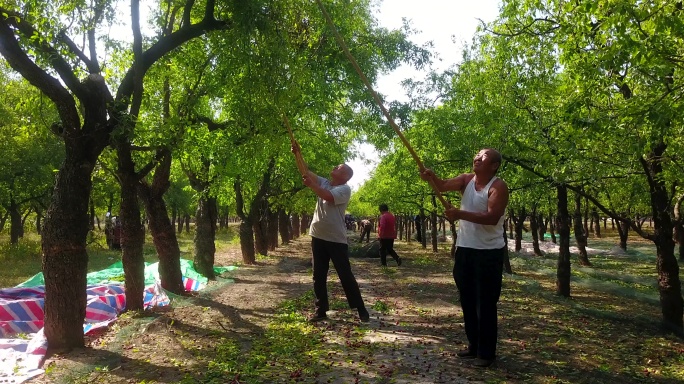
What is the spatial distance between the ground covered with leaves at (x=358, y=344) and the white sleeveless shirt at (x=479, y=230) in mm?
1254

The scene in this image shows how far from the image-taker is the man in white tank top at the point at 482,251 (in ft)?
15.8

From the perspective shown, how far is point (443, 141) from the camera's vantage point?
13.5 metres

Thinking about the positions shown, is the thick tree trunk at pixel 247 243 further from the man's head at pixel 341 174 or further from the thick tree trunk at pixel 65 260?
the thick tree trunk at pixel 65 260

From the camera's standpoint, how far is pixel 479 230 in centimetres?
498

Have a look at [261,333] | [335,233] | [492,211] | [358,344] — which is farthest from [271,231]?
[492,211]

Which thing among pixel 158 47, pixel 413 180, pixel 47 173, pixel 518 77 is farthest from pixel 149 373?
pixel 47 173

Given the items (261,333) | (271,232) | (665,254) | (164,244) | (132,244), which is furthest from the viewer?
(271,232)

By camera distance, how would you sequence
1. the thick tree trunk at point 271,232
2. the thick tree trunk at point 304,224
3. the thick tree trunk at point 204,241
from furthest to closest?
1. the thick tree trunk at point 304,224
2. the thick tree trunk at point 271,232
3. the thick tree trunk at point 204,241

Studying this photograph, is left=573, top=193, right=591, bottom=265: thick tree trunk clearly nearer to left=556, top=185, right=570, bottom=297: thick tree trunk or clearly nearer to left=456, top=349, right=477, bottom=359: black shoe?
left=556, top=185, right=570, bottom=297: thick tree trunk

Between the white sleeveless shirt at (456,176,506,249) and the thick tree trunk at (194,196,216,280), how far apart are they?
9.44m

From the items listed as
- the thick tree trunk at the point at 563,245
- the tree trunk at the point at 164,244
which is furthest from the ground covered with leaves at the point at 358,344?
the thick tree trunk at the point at 563,245

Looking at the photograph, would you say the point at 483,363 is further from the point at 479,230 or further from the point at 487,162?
the point at 487,162

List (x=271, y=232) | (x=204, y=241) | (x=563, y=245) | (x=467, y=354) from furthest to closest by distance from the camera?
(x=271, y=232) → (x=204, y=241) → (x=563, y=245) → (x=467, y=354)

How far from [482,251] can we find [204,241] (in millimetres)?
9997
